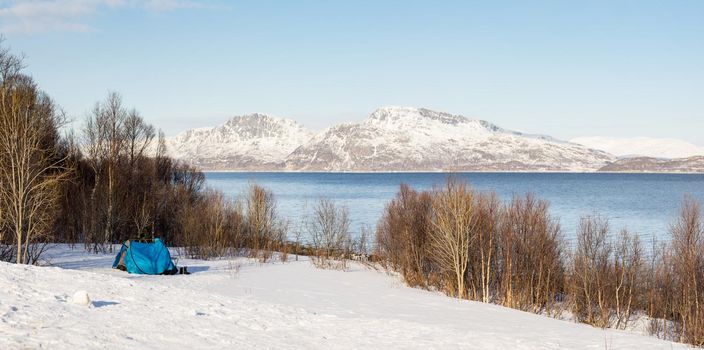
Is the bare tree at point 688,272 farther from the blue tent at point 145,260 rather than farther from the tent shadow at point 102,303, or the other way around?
the blue tent at point 145,260

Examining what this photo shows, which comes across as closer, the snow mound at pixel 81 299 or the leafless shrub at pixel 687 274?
the snow mound at pixel 81 299

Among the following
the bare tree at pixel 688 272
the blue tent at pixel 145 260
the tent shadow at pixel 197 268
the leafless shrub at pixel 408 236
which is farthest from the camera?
the leafless shrub at pixel 408 236

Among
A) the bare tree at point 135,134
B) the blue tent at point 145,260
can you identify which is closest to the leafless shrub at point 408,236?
the blue tent at point 145,260

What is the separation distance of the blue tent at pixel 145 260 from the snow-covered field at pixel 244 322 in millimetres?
→ 4962

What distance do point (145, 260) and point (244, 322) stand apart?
555 inches

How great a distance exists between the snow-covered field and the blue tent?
4962mm

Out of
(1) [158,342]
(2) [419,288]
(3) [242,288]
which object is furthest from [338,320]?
(2) [419,288]

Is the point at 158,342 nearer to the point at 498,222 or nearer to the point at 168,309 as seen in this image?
the point at 168,309

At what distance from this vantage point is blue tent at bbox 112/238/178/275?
2538 centimetres

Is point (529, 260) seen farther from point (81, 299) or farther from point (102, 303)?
point (81, 299)

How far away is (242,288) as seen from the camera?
21.8m

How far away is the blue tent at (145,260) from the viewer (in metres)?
25.4

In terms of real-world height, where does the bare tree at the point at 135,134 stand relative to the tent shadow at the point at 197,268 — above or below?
above

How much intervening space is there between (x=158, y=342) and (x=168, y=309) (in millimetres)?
3256
